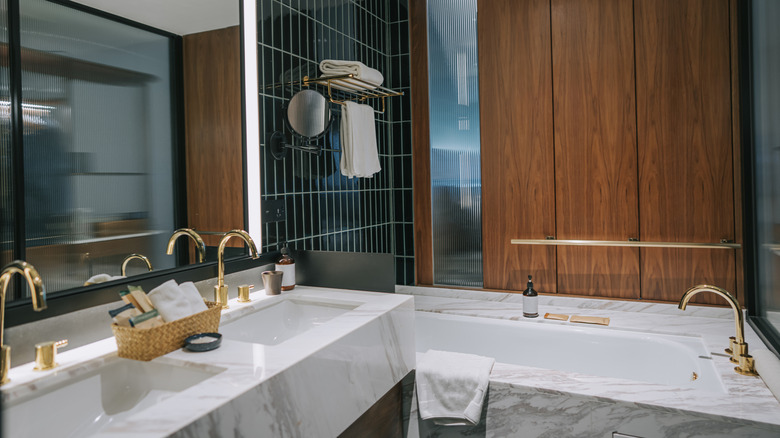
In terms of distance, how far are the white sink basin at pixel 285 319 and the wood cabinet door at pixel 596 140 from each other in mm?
1607

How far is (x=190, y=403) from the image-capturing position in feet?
3.10

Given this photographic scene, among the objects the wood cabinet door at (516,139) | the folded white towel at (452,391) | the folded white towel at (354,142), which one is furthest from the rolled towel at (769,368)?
the folded white towel at (354,142)

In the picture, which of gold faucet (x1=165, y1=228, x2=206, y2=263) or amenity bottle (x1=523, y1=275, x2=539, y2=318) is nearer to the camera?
gold faucet (x1=165, y1=228, x2=206, y2=263)

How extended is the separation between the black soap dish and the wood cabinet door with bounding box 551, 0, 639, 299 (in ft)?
6.94

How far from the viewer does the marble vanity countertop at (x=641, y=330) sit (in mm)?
1538

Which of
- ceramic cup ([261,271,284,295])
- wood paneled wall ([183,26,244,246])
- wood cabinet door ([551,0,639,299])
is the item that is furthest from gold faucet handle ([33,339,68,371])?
wood cabinet door ([551,0,639,299])

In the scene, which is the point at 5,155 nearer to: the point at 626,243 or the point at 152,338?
the point at 152,338

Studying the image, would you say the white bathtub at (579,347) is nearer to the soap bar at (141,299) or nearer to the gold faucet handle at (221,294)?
the gold faucet handle at (221,294)

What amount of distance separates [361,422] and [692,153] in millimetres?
2146

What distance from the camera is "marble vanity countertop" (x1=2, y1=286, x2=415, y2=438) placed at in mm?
923

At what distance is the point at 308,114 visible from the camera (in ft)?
7.46

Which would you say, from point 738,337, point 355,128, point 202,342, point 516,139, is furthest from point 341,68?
point 738,337

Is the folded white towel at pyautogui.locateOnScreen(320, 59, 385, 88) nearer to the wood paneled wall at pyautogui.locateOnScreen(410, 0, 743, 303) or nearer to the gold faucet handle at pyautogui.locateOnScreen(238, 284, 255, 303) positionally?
the wood paneled wall at pyautogui.locateOnScreen(410, 0, 743, 303)

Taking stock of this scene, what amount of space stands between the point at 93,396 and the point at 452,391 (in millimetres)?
1170
